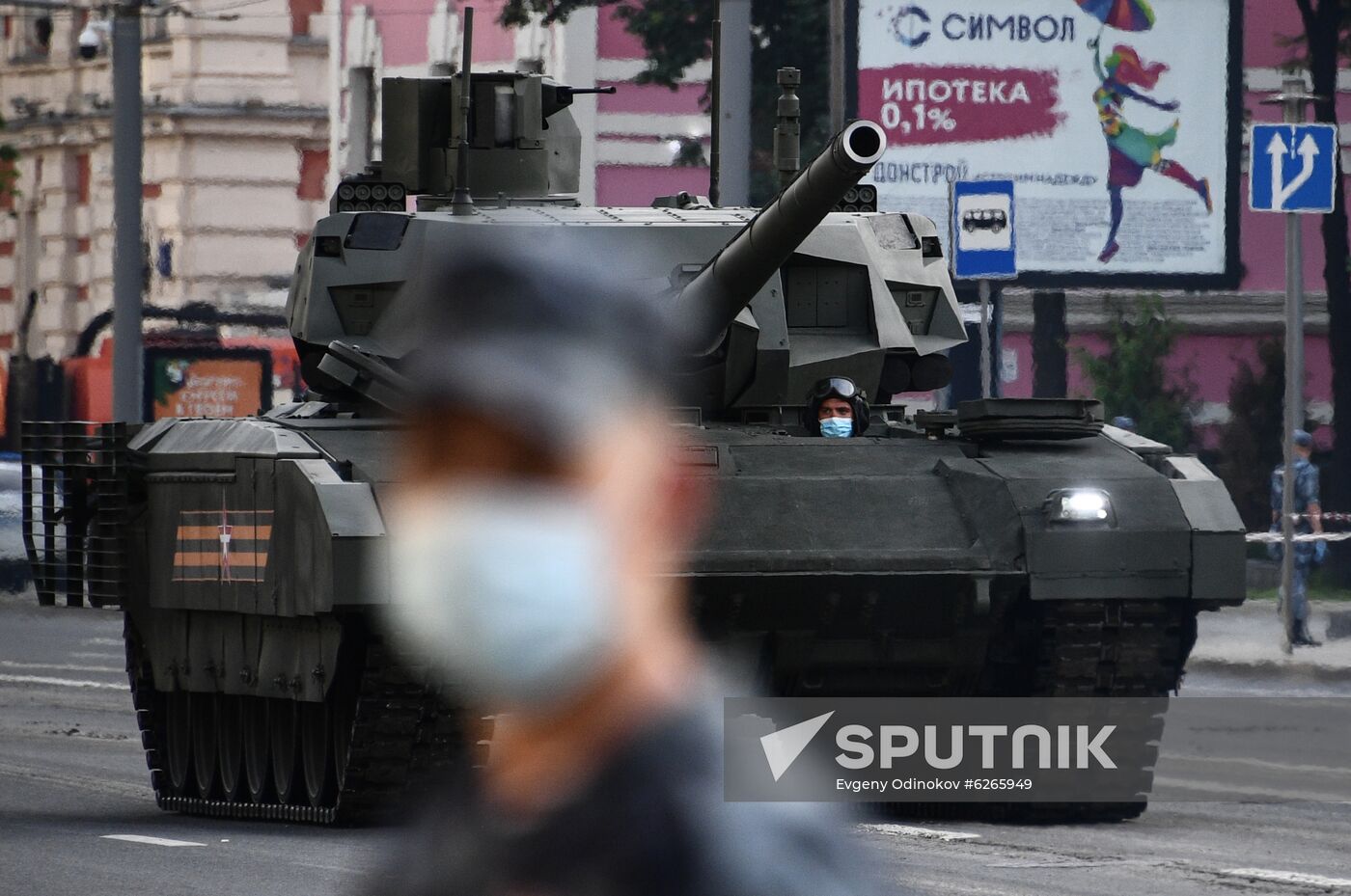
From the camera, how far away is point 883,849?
798cm

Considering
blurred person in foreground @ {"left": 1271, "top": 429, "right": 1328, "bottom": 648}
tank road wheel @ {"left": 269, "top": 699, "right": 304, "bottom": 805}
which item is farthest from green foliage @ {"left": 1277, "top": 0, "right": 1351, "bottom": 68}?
tank road wheel @ {"left": 269, "top": 699, "right": 304, "bottom": 805}

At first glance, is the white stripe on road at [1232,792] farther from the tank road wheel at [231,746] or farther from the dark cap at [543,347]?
the dark cap at [543,347]

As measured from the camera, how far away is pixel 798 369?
11.7 meters

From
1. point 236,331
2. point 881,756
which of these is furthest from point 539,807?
point 236,331

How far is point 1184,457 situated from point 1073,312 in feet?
59.0

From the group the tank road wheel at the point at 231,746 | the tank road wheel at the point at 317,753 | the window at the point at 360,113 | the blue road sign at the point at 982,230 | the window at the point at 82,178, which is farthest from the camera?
the window at the point at 82,178

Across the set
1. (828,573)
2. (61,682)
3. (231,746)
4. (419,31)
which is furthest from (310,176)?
(828,573)

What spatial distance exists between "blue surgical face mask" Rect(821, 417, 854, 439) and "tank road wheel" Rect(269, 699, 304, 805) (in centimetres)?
221

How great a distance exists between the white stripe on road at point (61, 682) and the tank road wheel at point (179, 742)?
19.6ft

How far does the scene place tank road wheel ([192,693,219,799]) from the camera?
1200cm

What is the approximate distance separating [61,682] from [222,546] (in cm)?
802

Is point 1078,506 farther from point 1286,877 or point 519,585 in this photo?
point 519,585

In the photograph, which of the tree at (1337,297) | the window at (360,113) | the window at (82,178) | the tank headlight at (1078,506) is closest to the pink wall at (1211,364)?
the tree at (1337,297)

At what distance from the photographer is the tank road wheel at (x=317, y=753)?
10805 millimetres
